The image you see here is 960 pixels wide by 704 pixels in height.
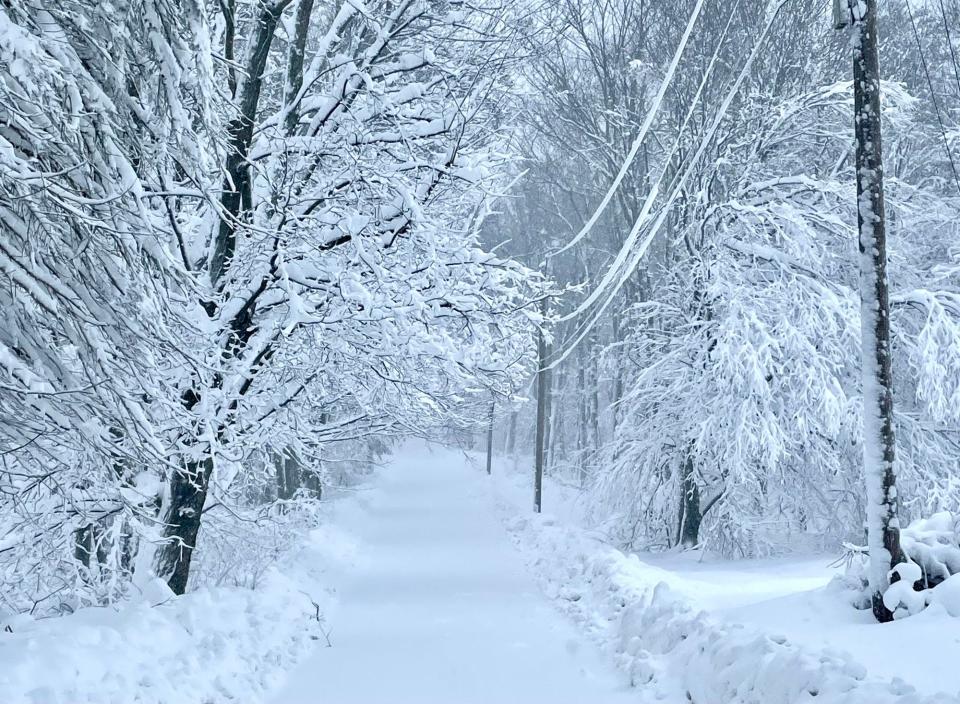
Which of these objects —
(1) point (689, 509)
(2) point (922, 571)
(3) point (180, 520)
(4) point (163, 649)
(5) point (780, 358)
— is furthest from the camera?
(1) point (689, 509)

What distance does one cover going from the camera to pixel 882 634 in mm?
6668

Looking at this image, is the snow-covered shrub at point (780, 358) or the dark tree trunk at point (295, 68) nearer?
the dark tree trunk at point (295, 68)

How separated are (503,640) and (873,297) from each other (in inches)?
221

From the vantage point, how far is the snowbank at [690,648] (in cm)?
557

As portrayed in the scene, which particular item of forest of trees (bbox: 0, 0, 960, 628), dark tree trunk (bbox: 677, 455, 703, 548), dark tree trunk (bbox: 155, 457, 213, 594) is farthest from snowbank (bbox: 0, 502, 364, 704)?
dark tree trunk (bbox: 677, 455, 703, 548)

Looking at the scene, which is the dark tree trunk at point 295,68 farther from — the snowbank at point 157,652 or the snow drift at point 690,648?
the snow drift at point 690,648

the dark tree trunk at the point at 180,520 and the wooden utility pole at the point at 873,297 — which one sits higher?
the wooden utility pole at the point at 873,297

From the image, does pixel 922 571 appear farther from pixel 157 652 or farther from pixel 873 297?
pixel 157 652

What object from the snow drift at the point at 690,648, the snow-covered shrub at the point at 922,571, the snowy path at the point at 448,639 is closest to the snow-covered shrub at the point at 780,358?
the snow drift at the point at 690,648

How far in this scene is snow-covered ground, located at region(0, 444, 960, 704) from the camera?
19.1ft

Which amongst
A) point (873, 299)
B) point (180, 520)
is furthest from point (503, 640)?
point (873, 299)

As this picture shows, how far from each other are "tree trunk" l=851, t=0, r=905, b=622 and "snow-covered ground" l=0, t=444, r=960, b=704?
3.50 ft

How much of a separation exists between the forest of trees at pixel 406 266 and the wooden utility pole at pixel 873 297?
0.26 m

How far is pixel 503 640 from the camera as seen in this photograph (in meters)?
9.79
